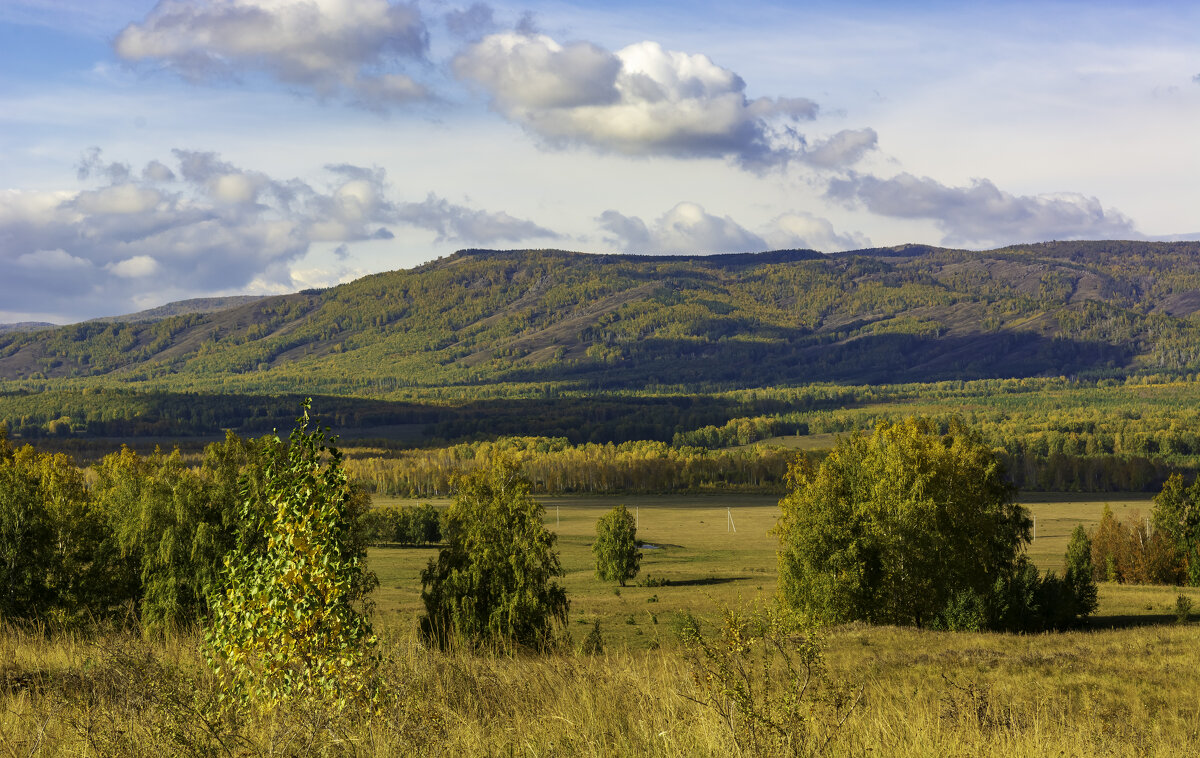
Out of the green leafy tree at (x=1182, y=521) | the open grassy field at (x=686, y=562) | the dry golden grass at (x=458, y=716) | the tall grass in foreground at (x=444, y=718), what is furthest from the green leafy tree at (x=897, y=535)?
the tall grass in foreground at (x=444, y=718)

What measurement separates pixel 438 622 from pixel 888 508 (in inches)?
1165

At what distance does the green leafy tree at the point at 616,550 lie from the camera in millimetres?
85625

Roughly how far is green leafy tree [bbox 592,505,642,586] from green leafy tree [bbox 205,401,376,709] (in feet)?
249

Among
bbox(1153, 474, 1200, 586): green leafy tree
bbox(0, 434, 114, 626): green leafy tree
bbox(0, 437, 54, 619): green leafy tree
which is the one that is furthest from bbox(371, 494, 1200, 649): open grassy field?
bbox(0, 437, 54, 619): green leafy tree

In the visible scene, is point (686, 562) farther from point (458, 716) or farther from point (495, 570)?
point (458, 716)

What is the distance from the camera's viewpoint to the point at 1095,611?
58.0 meters

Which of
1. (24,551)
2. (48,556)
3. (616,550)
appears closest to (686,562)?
(616,550)

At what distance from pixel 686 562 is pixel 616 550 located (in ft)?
70.9

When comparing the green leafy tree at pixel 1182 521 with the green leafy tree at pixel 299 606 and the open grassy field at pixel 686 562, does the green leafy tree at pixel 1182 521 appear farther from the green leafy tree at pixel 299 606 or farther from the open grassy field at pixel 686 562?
the green leafy tree at pixel 299 606

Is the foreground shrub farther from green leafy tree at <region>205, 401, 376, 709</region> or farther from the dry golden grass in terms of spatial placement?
green leafy tree at <region>205, 401, 376, 709</region>

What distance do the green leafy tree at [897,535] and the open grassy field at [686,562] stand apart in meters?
5.59

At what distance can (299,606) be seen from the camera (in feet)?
31.2

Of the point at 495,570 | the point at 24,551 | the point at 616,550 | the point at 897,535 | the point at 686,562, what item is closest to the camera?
the point at 24,551

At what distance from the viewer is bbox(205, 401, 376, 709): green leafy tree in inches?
368
